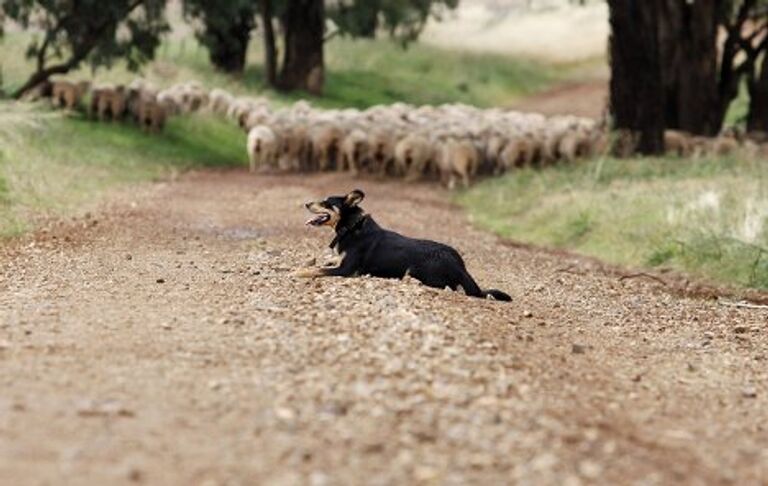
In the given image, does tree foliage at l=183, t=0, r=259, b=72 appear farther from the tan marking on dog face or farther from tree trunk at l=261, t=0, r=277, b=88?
the tan marking on dog face

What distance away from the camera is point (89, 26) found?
27516mm

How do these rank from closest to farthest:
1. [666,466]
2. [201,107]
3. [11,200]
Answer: [666,466], [11,200], [201,107]

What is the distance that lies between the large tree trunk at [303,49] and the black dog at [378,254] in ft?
95.6

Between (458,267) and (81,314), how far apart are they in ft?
9.43

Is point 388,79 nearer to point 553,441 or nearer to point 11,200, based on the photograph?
point 11,200

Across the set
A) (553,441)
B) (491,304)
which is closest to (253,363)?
(553,441)

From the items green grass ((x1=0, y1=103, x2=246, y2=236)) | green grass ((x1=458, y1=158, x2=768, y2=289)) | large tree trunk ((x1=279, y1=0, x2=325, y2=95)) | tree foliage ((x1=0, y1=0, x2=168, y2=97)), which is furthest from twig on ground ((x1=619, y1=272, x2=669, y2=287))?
large tree trunk ((x1=279, y1=0, x2=325, y2=95))

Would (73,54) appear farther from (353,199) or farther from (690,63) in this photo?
(353,199)

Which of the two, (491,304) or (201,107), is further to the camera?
(201,107)

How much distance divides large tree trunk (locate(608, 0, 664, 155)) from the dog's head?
1458cm

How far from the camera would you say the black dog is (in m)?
10.2

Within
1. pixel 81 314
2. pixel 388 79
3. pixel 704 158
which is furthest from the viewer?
pixel 388 79

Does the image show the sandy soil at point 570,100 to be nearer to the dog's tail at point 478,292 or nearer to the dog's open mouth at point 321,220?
the dog's tail at point 478,292

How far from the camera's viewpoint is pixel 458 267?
33.6 ft
